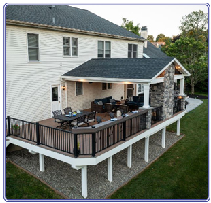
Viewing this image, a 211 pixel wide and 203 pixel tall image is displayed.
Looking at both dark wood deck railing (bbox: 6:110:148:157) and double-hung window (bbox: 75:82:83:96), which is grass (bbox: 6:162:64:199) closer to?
dark wood deck railing (bbox: 6:110:148:157)

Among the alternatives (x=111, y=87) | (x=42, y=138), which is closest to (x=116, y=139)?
(x=42, y=138)

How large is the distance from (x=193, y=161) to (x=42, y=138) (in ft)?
25.7

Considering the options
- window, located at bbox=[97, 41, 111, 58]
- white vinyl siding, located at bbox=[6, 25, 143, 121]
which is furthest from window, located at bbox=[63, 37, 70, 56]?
window, located at bbox=[97, 41, 111, 58]

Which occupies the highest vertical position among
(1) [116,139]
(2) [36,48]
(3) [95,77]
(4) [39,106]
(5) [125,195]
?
(2) [36,48]

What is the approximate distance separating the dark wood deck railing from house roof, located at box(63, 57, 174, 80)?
217cm

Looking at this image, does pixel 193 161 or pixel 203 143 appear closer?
pixel 193 161

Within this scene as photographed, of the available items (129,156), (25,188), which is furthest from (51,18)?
(25,188)

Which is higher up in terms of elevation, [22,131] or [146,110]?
[146,110]

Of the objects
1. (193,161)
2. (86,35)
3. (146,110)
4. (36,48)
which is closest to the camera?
(146,110)

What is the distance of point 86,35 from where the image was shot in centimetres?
1554

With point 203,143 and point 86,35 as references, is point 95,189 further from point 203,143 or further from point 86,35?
point 86,35

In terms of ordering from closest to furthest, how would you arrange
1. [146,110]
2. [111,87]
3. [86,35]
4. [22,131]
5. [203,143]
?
Result: [22,131] < [146,110] < [203,143] < [86,35] < [111,87]

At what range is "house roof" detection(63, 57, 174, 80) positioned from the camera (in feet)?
38.0

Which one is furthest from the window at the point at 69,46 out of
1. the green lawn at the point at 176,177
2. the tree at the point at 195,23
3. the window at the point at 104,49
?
the tree at the point at 195,23
